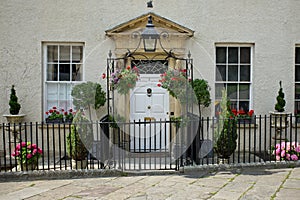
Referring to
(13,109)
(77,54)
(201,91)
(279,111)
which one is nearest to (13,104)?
(13,109)

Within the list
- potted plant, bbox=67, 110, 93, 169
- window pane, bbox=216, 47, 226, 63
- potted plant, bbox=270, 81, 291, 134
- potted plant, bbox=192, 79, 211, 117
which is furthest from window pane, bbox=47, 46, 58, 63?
potted plant, bbox=270, 81, 291, 134

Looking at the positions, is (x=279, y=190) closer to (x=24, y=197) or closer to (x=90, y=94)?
(x=24, y=197)

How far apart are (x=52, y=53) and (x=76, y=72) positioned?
0.72 meters

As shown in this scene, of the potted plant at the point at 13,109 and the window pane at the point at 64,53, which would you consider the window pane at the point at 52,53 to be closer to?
the window pane at the point at 64,53

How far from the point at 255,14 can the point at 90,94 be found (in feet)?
14.2

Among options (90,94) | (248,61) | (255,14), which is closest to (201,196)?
(90,94)

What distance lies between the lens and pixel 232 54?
8.35 m

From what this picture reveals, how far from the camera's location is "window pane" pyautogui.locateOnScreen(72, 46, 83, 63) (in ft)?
26.8

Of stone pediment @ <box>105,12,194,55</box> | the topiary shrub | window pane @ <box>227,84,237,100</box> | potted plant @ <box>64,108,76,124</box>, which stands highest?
stone pediment @ <box>105,12,194,55</box>

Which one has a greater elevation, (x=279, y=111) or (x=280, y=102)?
(x=280, y=102)

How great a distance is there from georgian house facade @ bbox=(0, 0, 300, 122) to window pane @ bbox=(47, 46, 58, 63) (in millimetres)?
24

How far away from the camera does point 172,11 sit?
318 inches

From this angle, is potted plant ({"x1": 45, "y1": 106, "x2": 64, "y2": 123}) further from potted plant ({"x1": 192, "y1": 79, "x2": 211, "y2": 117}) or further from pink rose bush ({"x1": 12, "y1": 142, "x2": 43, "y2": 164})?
potted plant ({"x1": 192, "y1": 79, "x2": 211, "y2": 117})

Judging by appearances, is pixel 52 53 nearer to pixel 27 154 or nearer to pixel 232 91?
pixel 27 154
